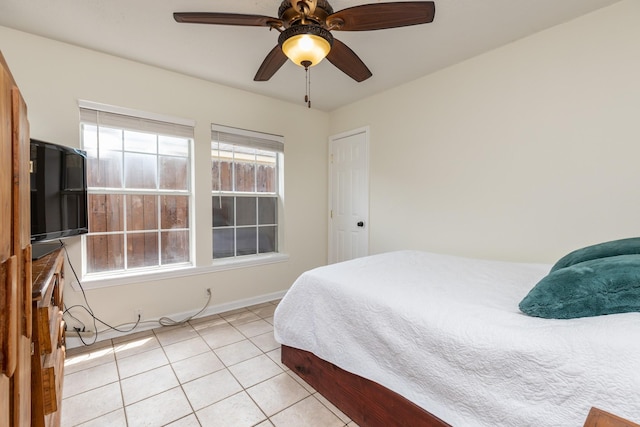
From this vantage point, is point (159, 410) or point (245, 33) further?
point (245, 33)

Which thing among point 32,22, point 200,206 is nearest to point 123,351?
point 200,206

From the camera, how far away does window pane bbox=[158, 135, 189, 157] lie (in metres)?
2.82

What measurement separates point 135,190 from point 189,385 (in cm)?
183

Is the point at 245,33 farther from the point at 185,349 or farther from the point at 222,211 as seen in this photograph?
the point at 185,349

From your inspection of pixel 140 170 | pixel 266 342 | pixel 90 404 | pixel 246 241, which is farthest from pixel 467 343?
pixel 140 170

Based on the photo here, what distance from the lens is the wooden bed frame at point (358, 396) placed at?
1.28 metres

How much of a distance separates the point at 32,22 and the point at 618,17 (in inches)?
160

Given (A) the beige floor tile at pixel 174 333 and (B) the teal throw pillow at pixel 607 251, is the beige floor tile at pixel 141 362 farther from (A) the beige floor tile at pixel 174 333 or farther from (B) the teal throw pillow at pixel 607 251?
(B) the teal throw pillow at pixel 607 251

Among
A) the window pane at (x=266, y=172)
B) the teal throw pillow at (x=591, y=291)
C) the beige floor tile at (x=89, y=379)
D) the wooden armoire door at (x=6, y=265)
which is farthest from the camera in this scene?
the window pane at (x=266, y=172)

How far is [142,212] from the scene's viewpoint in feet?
9.00

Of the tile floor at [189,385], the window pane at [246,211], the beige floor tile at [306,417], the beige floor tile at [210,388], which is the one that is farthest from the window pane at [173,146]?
the beige floor tile at [306,417]

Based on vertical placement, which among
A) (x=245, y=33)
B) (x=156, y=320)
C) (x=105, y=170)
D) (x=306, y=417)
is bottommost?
(x=306, y=417)

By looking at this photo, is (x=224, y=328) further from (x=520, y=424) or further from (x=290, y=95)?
(x=290, y=95)

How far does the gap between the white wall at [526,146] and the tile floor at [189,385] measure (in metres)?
1.87
